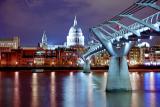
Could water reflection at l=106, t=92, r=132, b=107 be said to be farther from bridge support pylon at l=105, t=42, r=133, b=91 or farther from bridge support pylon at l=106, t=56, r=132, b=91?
bridge support pylon at l=105, t=42, r=133, b=91

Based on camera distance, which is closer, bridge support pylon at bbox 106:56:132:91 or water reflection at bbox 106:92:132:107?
water reflection at bbox 106:92:132:107

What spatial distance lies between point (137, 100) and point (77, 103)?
6438mm

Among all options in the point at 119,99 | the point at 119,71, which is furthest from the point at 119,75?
the point at 119,99

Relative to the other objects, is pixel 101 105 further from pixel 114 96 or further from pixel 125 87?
pixel 125 87

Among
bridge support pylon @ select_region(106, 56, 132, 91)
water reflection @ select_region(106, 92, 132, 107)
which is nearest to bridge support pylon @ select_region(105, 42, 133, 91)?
bridge support pylon @ select_region(106, 56, 132, 91)

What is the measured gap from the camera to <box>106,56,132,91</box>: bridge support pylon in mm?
55906

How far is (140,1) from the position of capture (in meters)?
40.6

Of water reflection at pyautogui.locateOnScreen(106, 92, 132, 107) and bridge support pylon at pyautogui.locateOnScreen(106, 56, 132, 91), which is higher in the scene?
bridge support pylon at pyautogui.locateOnScreen(106, 56, 132, 91)

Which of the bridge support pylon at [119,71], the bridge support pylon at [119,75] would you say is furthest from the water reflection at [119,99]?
the bridge support pylon at [119,71]

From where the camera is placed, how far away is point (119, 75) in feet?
184

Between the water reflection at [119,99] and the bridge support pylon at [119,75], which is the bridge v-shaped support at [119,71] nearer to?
the bridge support pylon at [119,75]

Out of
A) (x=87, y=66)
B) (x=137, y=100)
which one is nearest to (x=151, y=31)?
(x=137, y=100)

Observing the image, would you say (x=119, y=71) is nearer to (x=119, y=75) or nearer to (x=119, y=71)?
(x=119, y=71)

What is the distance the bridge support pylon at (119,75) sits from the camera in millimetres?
55906
